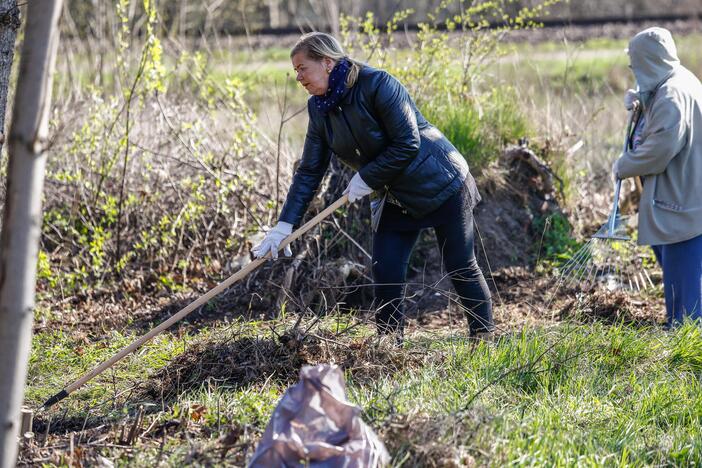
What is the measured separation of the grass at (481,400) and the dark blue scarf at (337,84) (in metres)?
1.20

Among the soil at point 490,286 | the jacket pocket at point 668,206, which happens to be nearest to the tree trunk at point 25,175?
the soil at point 490,286

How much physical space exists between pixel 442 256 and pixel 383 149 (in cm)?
71

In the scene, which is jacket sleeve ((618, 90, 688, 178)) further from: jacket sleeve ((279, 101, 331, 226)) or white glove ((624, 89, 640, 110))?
jacket sleeve ((279, 101, 331, 226))

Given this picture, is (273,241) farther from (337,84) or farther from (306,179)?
(337,84)

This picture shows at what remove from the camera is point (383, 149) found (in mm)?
4281

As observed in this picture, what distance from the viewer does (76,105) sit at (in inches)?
264

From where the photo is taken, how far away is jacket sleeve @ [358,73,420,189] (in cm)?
412

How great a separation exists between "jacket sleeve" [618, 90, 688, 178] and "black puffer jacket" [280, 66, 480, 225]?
110cm

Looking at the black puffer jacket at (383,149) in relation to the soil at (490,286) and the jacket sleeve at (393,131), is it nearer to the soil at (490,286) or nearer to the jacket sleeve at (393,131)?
the jacket sleeve at (393,131)

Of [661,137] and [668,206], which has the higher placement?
[661,137]

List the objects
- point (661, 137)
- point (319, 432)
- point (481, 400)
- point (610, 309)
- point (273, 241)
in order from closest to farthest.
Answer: point (319, 432) < point (481, 400) < point (273, 241) < point (661, 137) < point (610, 309)

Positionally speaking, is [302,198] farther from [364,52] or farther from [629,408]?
[364,52]

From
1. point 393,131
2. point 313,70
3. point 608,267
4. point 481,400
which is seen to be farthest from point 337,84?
point 608,267

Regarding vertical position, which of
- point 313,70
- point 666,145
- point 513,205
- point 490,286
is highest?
point 313,70
